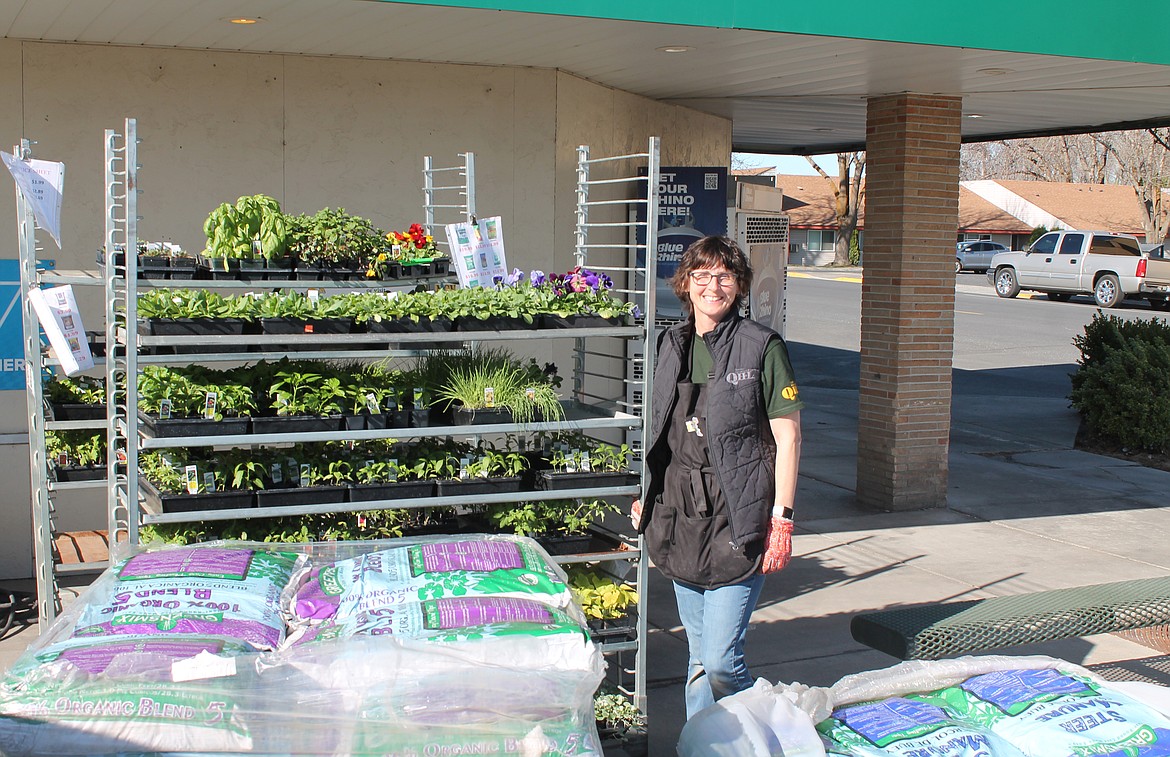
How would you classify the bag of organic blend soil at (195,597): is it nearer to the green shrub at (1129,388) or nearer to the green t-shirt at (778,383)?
the green t-shirt at (778,383)

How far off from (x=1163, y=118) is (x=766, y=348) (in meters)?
8.04

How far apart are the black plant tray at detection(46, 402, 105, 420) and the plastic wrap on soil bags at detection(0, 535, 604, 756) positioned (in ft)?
7.38

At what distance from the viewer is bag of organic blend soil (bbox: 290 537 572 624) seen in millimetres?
2797

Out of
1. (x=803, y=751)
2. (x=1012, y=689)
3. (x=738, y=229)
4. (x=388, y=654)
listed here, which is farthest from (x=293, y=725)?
(x=738, y=229)

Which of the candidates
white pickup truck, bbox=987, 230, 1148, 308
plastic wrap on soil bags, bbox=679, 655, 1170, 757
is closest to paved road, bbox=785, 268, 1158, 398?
white pickup truck, bbox=987, 230, 1148, 308

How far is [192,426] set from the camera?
13.2 feet

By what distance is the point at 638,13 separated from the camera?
5434 mm

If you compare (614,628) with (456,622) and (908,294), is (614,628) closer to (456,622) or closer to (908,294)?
(456,622)

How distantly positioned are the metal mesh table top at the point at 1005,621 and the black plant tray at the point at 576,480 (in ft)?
3.90

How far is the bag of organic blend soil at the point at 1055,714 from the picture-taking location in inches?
107

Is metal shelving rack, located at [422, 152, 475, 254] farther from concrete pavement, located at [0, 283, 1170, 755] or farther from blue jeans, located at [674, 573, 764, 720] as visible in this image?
concrete pavement, located at [0, 283, 1170, 755]

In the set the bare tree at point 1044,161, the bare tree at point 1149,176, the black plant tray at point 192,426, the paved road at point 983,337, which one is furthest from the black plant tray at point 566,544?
the bare tree at point 1044,161

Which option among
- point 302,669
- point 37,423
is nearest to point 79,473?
point 37,423

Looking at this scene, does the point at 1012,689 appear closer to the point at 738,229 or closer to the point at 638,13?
the point at 638,13
